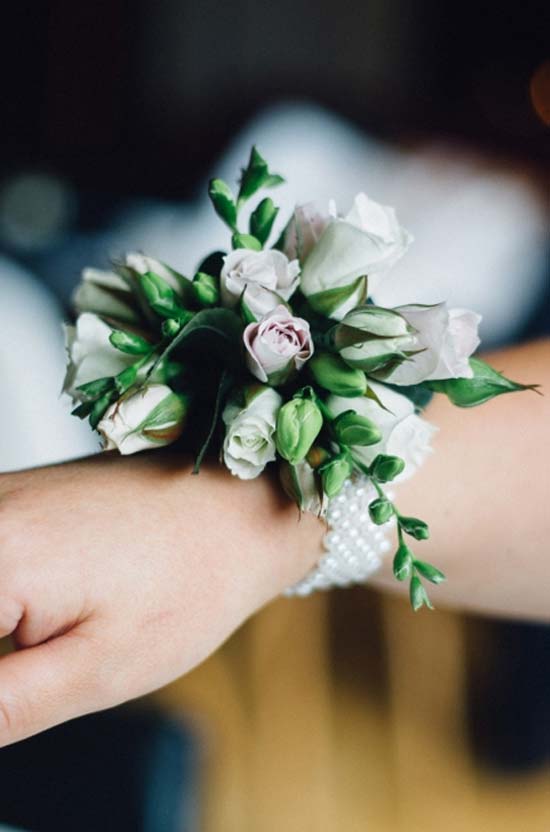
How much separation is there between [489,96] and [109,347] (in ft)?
6.30

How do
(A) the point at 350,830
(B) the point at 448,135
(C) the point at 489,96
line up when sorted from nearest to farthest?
1. (A) the point at 350,830
2. (B) the point at 448,135
3. (C) the point at 489,96

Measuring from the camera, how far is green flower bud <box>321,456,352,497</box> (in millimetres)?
677

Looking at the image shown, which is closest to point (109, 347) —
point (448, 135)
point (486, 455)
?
point (486, 455)

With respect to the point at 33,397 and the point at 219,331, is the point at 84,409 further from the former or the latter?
the point at 33,397

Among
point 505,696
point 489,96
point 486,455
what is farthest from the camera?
point 489,96

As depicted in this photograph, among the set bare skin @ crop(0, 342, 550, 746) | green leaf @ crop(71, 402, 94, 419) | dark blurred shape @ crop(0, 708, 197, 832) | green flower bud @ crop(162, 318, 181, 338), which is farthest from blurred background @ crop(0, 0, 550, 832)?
green flower bud @ crop(162, 318, 181, 338)

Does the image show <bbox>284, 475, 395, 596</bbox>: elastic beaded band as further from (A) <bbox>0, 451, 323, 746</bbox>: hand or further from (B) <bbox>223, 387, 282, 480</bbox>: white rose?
(B) <bbox>223, 387, 282, 480</bbox>: white rose

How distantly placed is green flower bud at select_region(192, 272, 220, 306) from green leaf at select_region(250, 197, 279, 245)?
0.07m

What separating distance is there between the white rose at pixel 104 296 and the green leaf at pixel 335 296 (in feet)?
0.65

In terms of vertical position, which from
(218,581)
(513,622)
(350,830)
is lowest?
(350,830)

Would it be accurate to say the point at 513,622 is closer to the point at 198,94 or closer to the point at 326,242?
the point at 326,242

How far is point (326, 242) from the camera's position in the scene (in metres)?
0.73

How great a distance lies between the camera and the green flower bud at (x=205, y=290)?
0.74 meters

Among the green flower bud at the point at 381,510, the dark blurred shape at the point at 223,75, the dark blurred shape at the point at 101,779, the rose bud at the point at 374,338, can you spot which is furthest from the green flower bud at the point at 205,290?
the dark blurred shape at the point at 223,75
